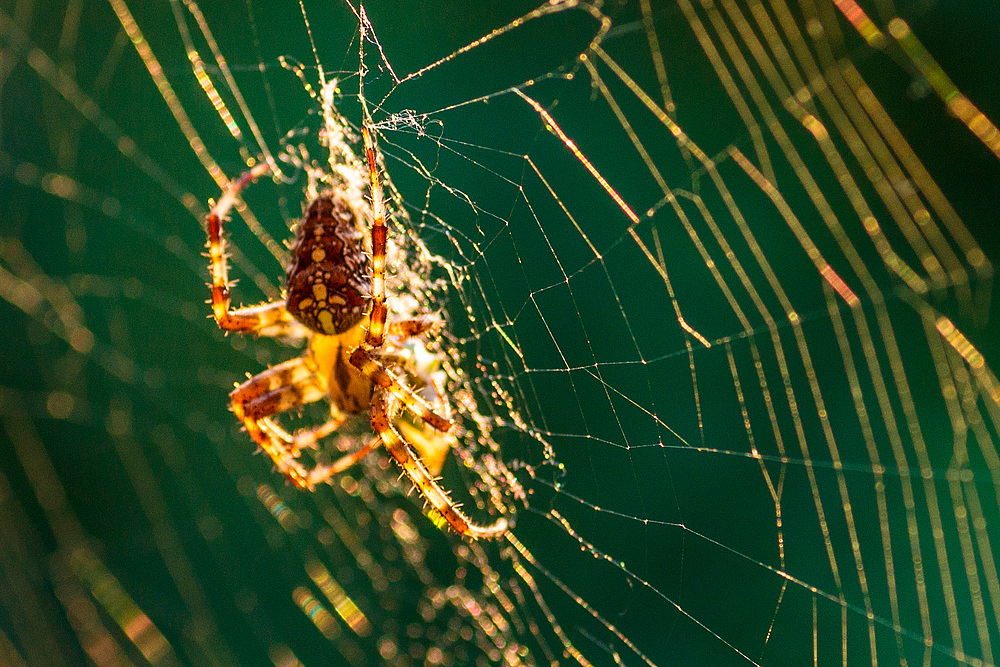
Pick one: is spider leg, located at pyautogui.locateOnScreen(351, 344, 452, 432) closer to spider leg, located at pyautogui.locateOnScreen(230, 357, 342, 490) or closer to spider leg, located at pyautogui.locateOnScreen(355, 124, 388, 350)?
spider leg, located at pyautogui.locateOnScreen(355, 124, 388, 350)

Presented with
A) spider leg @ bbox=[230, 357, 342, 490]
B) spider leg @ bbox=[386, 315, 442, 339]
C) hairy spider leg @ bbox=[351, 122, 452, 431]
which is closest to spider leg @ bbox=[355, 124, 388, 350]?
hairy spider leg @ bbox=[351, 122, 452, 431]

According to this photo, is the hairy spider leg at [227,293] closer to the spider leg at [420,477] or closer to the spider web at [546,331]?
the spider web at [546,331]

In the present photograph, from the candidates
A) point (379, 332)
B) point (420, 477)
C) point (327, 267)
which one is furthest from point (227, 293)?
point (420, 477)

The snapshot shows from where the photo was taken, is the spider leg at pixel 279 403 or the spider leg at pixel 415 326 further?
the spider leg at pixel 279 403

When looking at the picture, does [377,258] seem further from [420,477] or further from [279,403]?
[279,403]

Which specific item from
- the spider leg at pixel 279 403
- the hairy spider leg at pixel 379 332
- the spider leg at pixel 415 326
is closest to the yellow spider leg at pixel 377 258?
the hairy spider leg at pixel 379 332

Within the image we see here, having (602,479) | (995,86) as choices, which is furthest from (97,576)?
(995,86)

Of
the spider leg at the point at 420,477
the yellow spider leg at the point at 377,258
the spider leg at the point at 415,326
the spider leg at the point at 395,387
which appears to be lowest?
Answer: the spider leg at the point at 420,477
